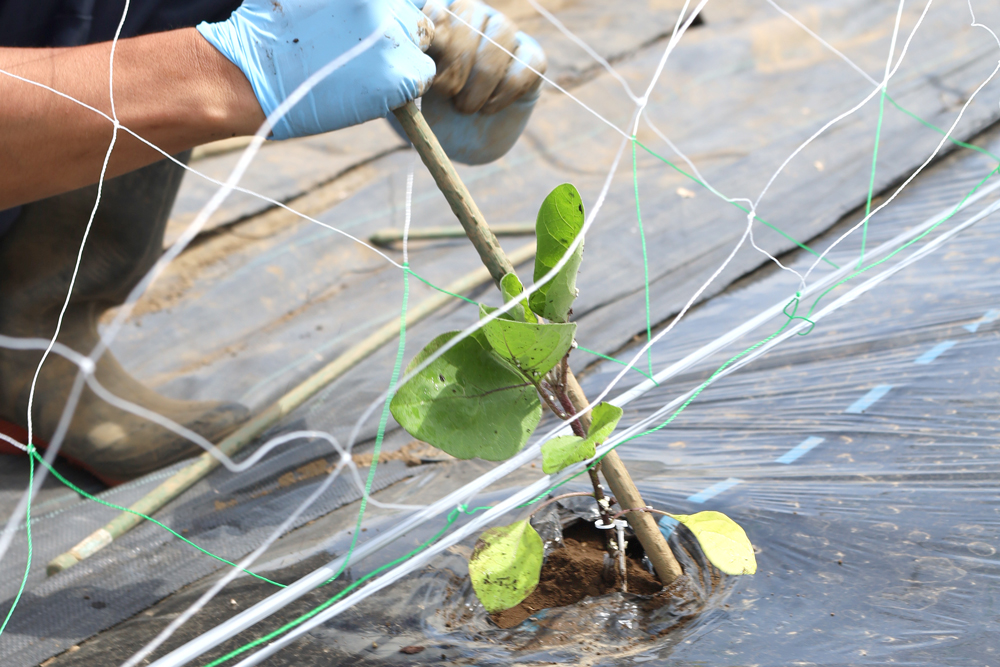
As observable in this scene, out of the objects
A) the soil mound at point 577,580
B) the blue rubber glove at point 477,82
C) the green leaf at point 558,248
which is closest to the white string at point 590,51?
the blue rubber glove at point 477,82

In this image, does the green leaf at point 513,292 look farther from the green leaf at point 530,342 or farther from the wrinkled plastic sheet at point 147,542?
the wrinkled plastic sheet at point 147,542

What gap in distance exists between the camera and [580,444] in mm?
805

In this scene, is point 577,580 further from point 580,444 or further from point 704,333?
point 704,333

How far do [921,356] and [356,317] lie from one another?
134 centimetres

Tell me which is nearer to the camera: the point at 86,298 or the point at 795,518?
the point at 795,518

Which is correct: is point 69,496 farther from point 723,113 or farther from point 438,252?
point 723,113

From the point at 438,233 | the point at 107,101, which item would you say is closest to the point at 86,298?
the point at 107,101

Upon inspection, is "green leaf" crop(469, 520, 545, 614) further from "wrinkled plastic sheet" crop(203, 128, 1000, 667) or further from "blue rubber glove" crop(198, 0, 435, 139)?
"blue rubber glove" crop(198, 0, 435, 139)

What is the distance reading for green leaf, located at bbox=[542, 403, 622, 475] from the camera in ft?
2.59

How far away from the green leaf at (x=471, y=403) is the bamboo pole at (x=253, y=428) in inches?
24.4

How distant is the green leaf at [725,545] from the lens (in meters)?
0.80

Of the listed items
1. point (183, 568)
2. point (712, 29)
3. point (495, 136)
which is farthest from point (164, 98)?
point (712, 29)

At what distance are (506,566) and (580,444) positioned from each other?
163 mm

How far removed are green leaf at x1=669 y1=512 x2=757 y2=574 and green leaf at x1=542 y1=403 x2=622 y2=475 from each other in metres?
0.12
